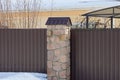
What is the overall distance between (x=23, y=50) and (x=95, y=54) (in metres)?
2.13

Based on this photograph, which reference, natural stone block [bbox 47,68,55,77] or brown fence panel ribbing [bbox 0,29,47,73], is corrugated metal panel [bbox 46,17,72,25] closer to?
brown fence panel ribbing [bbox 0,29,47,73]

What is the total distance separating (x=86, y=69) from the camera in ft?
36.3

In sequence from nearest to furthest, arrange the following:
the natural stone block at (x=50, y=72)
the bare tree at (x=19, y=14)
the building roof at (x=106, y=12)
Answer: the natural stone block at (x=50, y=72) → the building roof at (x=106, y=12) → the bare tree at (x=19, y=14)

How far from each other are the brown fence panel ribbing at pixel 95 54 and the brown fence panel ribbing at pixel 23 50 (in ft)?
3.07

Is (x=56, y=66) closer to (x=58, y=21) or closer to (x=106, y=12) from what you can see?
(x=58, y=21)

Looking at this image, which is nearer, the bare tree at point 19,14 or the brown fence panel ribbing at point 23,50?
the brown fence panel ribbing at point 23,50

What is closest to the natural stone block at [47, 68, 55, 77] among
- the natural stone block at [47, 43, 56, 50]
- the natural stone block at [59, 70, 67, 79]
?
the natural stone block at [59, 70, 67, 79]

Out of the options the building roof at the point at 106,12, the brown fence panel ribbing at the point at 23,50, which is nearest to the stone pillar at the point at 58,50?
the brown fence panel ribbing at the point at 23,50

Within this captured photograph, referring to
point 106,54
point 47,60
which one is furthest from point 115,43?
point 47,60

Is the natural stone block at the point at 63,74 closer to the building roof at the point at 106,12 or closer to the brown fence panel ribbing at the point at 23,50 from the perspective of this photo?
the brown fence panel ribbing at the point at 23,50

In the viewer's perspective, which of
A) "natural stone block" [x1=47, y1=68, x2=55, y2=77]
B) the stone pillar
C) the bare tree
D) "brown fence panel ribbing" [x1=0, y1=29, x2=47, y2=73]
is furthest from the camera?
the bare tree

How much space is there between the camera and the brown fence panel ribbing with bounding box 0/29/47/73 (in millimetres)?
11422

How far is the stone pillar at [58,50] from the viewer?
34.5ft

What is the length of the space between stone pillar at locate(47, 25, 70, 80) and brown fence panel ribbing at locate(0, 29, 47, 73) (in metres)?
0.76
